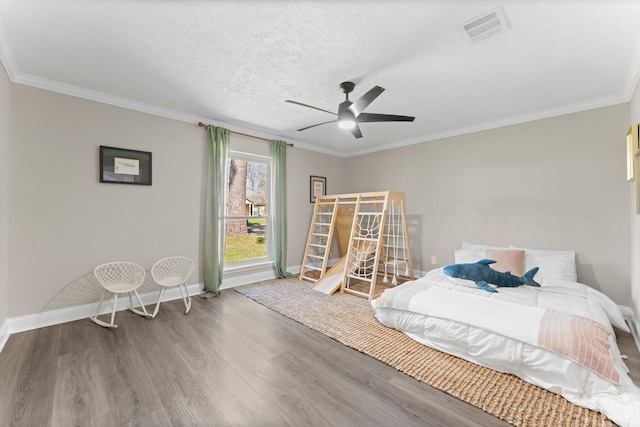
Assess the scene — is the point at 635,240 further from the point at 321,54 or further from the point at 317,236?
the point at 317,236

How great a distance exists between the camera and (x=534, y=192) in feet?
11.4

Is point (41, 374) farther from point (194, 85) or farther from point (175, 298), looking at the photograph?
point (194, 85)

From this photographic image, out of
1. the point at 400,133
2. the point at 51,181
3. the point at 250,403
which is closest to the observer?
the point at 250,403

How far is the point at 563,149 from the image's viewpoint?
3279 millimetres

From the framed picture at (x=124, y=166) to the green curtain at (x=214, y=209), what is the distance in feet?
2.48

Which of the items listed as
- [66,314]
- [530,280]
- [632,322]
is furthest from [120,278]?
[632,322]

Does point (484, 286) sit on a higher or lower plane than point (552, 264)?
lower

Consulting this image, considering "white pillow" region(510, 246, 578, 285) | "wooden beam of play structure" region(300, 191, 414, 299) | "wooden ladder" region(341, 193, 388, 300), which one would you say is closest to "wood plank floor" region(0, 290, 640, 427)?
"white pillow" region(510, 246, 578, 285)

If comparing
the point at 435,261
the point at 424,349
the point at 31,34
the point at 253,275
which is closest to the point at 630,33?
the point at 424,349

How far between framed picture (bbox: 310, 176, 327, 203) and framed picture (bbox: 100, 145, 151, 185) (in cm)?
271

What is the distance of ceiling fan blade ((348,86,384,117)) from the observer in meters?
2.26

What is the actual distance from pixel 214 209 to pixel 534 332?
3.68 meters

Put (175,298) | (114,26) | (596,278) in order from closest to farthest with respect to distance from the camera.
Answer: (114,26) < (596,278) < (175,298)

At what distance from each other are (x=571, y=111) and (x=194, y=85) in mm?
4347
